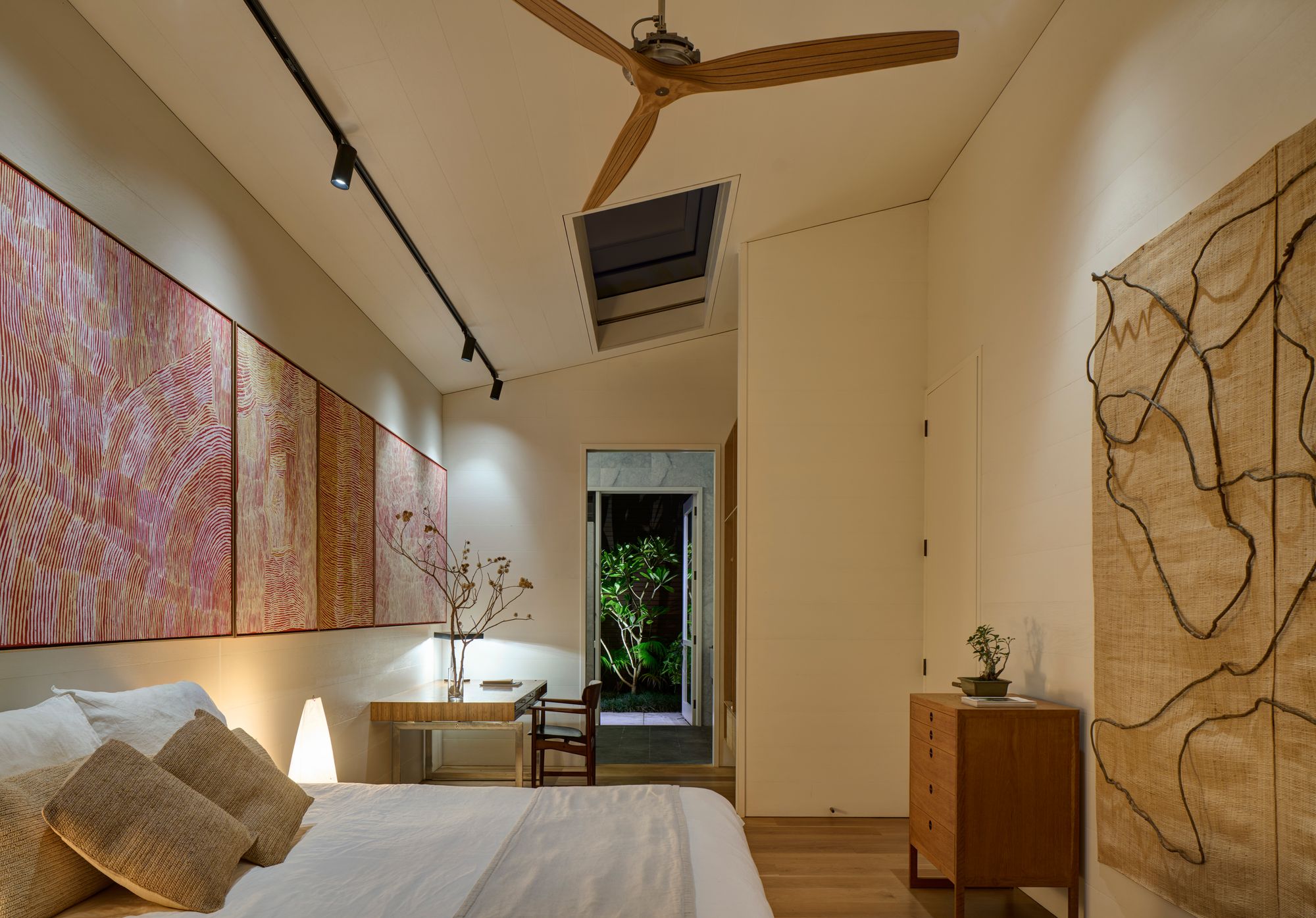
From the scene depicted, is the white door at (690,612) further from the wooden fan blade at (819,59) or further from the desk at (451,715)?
the wooden fan blade at (819,59)

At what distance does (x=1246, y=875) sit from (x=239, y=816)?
2.46 m

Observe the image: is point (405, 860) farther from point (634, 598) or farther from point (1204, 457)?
point (634, 598)

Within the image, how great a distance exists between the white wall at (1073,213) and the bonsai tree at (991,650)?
0.06 metres

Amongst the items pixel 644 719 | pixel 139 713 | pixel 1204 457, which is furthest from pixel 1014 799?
pixel 644 719

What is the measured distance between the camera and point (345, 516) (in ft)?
14.4

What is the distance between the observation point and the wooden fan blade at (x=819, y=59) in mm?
2104

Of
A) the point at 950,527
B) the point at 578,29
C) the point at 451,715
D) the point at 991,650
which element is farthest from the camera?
the point at 451,715

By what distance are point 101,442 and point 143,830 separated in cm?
107

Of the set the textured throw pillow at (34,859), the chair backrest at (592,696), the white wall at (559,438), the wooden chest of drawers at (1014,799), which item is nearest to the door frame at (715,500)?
the white wall at (559,438)

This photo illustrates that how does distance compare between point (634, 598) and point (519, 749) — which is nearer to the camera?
point (519, 749)

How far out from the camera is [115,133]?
254 cm

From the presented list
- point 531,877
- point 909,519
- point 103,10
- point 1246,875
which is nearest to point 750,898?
point 531,877

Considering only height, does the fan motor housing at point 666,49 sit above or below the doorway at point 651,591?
above

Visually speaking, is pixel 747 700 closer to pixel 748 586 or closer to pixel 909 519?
pixel 748 586
